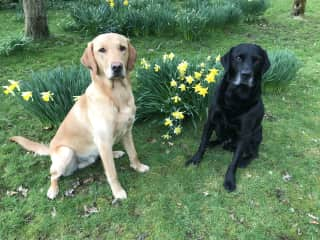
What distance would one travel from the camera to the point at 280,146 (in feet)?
11.5

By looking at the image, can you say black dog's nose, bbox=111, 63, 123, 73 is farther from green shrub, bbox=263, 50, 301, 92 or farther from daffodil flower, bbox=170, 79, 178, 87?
green shrub, bbox=263, 50, 301, 92

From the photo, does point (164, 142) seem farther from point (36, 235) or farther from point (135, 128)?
point (36, 235)

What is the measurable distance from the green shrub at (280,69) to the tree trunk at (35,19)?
3.99 meters

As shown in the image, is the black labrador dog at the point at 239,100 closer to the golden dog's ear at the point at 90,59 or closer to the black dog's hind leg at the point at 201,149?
the black dog's hind leg at the point at 201,149

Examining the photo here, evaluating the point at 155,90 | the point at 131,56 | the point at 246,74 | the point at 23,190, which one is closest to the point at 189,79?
the point at 155,90

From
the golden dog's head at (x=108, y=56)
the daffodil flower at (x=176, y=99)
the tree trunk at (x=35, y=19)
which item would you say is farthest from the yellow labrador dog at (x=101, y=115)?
the tree trunk at (x=35, y=19)

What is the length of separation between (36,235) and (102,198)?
1.99ft

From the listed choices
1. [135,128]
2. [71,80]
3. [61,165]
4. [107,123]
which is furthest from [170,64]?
[61,165]

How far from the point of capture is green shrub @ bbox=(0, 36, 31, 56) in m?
5.28

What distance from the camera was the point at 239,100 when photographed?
9.15 ft

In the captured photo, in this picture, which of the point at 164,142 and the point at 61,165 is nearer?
the point at 61,165

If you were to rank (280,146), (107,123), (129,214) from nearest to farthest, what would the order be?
(107,123) < (129,214) < (280,146)

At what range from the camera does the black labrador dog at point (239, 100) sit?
2652 millimetres

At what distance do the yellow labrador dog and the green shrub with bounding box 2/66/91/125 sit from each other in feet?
1.61
